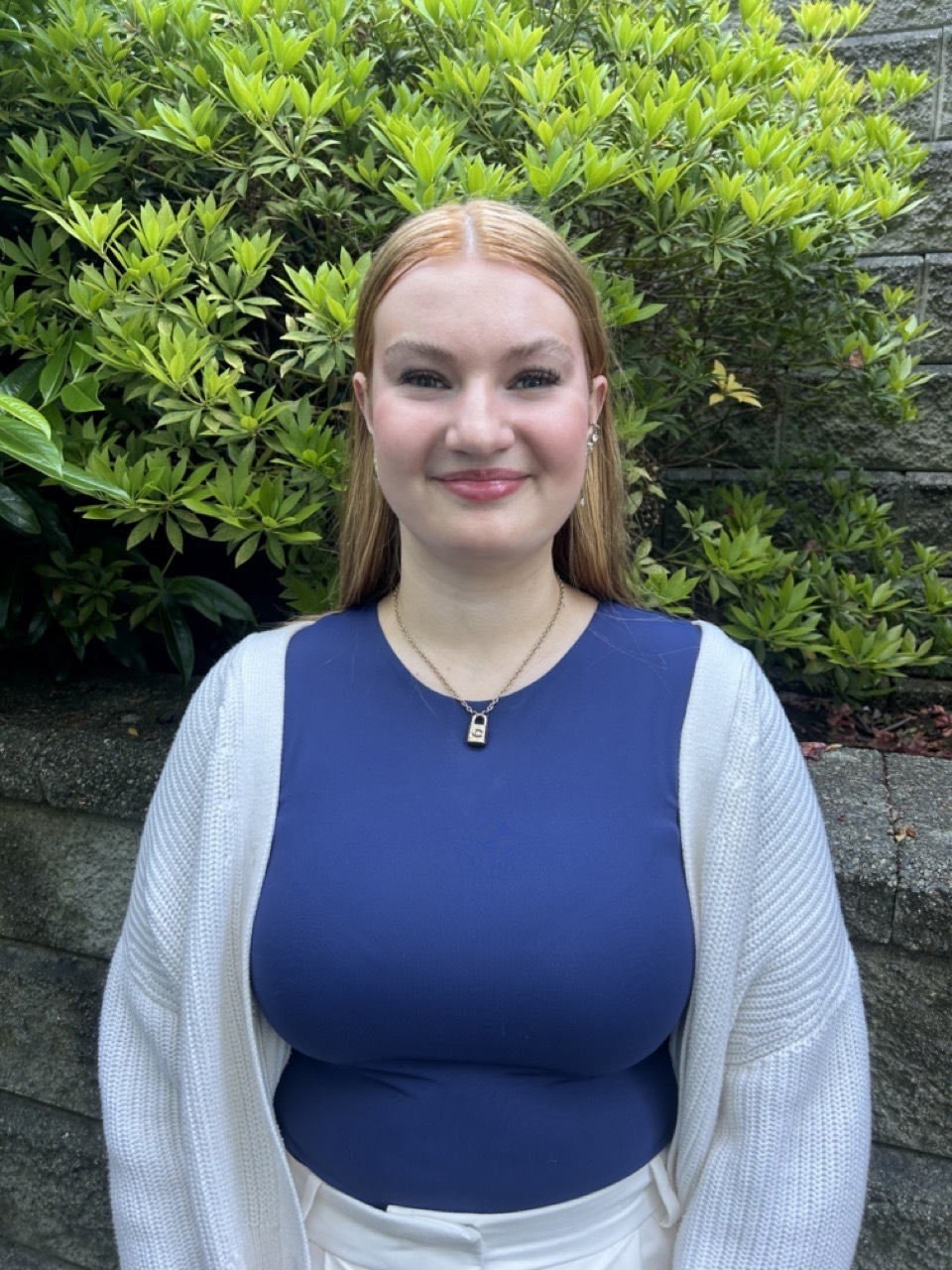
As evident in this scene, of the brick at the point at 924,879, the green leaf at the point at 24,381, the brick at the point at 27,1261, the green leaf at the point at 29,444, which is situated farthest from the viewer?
the brick at the point at 27,1261

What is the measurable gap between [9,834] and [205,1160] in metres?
1.21

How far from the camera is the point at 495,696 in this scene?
1446mm

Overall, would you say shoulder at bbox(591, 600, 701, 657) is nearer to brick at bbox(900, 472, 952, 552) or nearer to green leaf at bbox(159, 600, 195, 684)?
green leaf at bbox(159, 600, 195, 684)

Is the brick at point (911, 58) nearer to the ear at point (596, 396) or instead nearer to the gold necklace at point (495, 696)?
the ear at point (596, 396)

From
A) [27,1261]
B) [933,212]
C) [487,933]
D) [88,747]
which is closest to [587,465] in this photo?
[487,933]

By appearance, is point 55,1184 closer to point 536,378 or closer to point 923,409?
point 536,378

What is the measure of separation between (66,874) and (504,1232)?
4.56 feet

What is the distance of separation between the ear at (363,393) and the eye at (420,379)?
0.56 feet

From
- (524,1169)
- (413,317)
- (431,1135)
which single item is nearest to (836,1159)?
(524,1169)

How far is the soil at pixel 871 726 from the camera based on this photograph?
2.71 m

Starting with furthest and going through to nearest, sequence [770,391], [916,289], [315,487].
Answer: [916,289] < [770,391] < [315,487]

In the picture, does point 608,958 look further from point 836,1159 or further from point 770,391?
point 770,391

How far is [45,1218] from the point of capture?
2.51m

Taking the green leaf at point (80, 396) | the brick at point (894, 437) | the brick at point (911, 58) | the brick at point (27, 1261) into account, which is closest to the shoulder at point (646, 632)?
the green leaf at point (80, 396)
